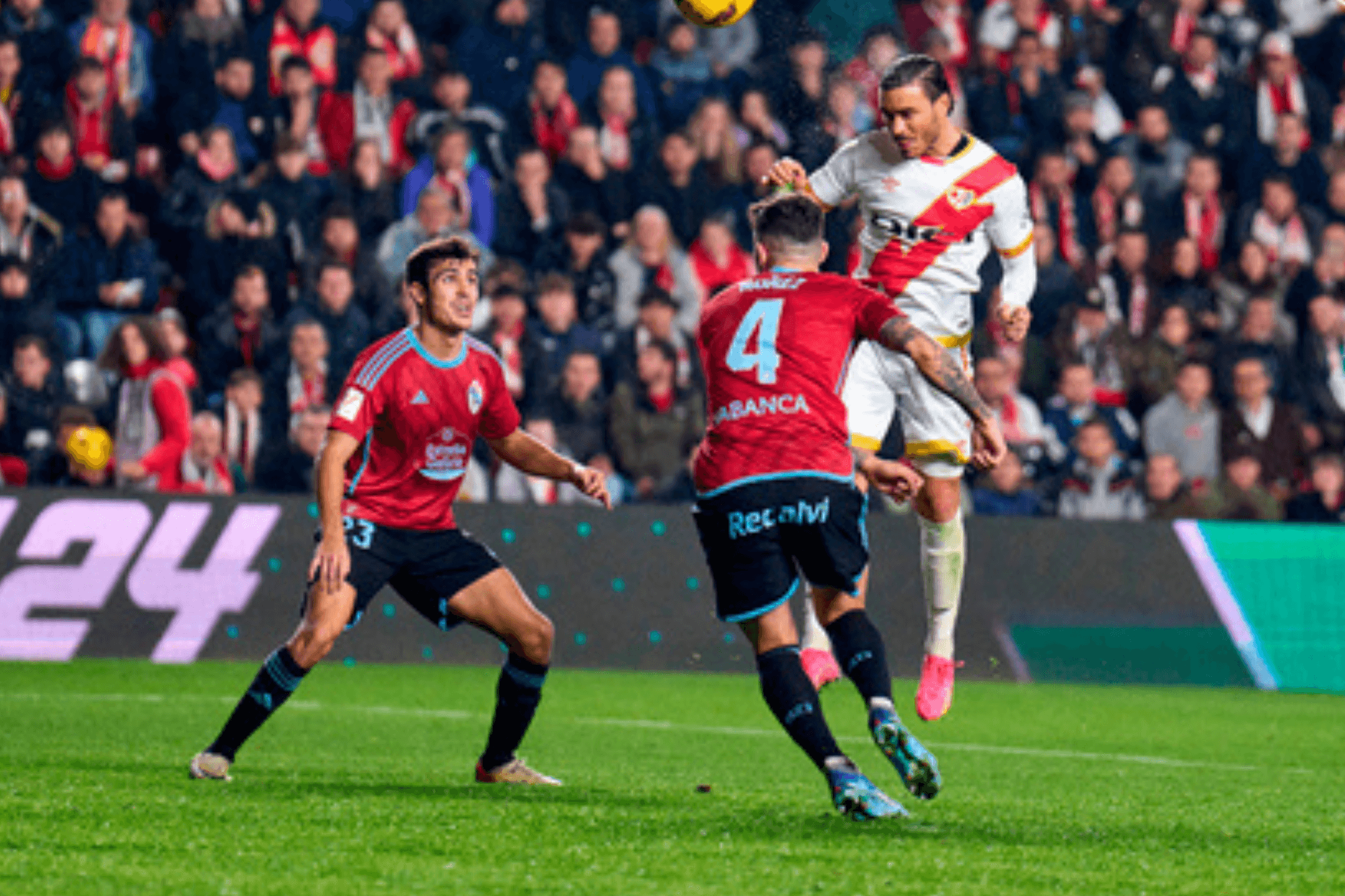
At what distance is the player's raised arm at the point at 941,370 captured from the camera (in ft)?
21.2

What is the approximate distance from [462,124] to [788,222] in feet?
31.9

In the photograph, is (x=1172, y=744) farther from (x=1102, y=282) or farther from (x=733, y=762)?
(x=1102, y=282)

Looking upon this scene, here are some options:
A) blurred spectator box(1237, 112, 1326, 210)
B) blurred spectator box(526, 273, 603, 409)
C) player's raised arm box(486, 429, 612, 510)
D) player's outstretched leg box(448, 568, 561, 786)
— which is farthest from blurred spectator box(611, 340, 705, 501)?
player's outstretched leg box(448, 568, 561, 786)

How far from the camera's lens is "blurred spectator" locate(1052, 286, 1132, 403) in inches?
619

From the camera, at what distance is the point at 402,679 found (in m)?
13.3

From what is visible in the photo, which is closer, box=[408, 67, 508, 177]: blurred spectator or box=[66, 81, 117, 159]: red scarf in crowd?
box=[66, 81, 117, 159]: red scarf in crowd

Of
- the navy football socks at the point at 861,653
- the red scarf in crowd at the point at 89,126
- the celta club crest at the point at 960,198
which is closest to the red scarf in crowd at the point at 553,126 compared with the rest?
the red scarf in crowd at the point at 89,126

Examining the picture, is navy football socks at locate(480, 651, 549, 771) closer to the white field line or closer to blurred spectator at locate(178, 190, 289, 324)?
the white field line

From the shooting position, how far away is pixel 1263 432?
51.1ft

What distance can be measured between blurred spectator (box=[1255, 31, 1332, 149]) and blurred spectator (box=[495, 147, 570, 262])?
19.1 feet

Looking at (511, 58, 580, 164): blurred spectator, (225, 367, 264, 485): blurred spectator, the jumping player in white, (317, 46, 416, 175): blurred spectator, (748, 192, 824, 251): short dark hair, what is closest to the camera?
(748, 192, 824, 251): short dark hair

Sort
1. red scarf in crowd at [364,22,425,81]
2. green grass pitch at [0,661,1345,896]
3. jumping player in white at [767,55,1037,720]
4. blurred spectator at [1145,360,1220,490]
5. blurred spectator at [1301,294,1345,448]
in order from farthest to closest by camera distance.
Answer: red scarf in crowd at [364,22,425,81] → blurred spectator at [1301,294,1345,448] → blurred spectator at [1145,360,1220,490] → jumping player in white at [767,55,1037,720] → green grass pitch at [0,661,1345,896]

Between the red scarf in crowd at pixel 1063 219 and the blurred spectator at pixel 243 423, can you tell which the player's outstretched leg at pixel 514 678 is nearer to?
the blurred spectator at pixel 243 423

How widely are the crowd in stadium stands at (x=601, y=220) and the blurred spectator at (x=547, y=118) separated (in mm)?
26
